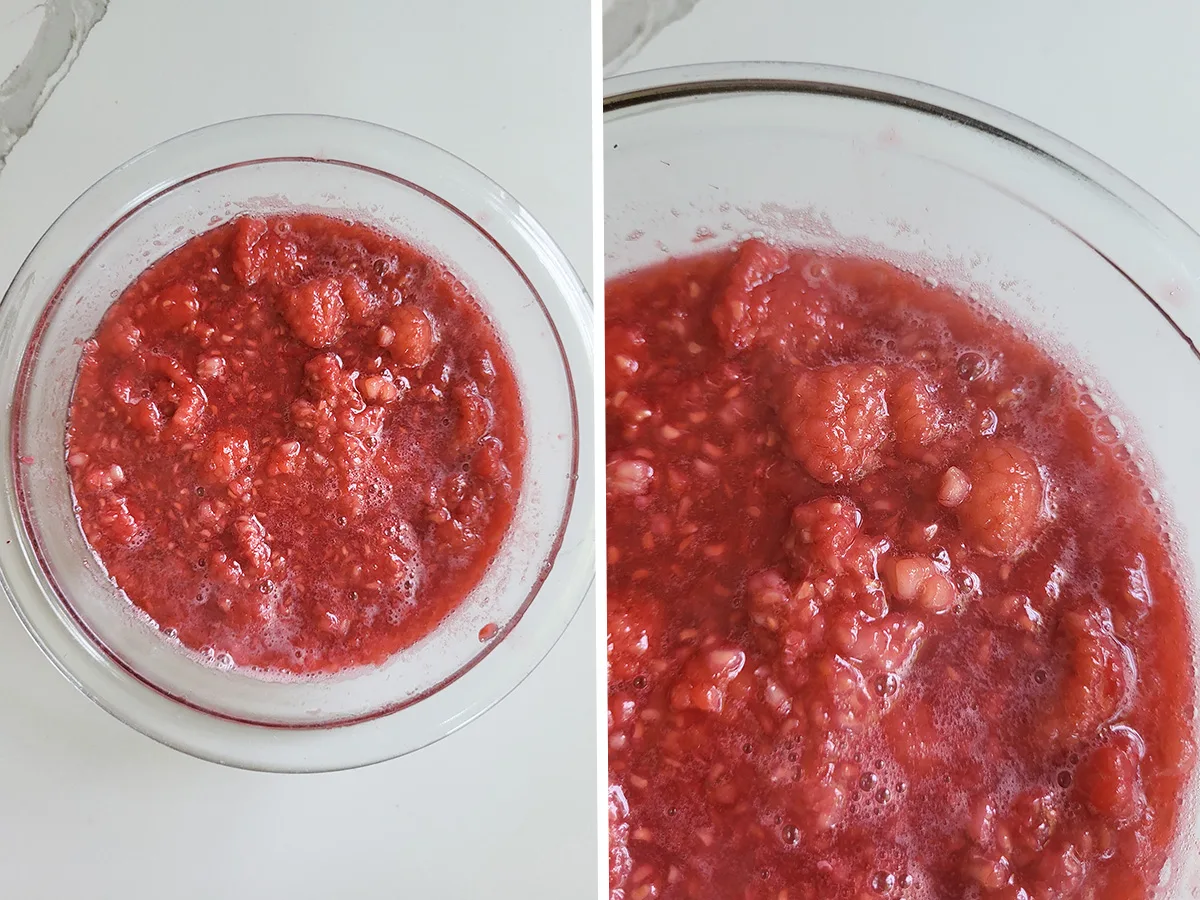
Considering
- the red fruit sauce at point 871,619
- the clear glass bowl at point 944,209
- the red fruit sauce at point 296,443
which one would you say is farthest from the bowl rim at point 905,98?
the red fruit sauce at point 296,443

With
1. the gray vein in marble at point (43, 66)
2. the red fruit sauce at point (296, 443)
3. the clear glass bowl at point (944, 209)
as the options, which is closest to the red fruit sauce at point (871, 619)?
the clear glass bowl at point (944, 209)

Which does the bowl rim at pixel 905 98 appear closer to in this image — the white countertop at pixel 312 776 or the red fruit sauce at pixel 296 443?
the white countertop at pixel 312 776

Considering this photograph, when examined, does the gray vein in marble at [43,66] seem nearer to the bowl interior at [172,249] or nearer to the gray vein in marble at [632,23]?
the bowl interior at [172,249]

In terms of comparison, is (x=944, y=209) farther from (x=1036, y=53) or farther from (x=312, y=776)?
(x=312, y=776)

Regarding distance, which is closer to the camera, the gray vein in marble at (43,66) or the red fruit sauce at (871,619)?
the red fruit sauce at (871,619)

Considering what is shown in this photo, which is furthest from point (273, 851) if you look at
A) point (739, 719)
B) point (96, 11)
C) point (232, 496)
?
point (96, 11)

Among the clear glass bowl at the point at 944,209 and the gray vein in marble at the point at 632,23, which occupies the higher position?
the gray vein in marble at the point at 632,23
